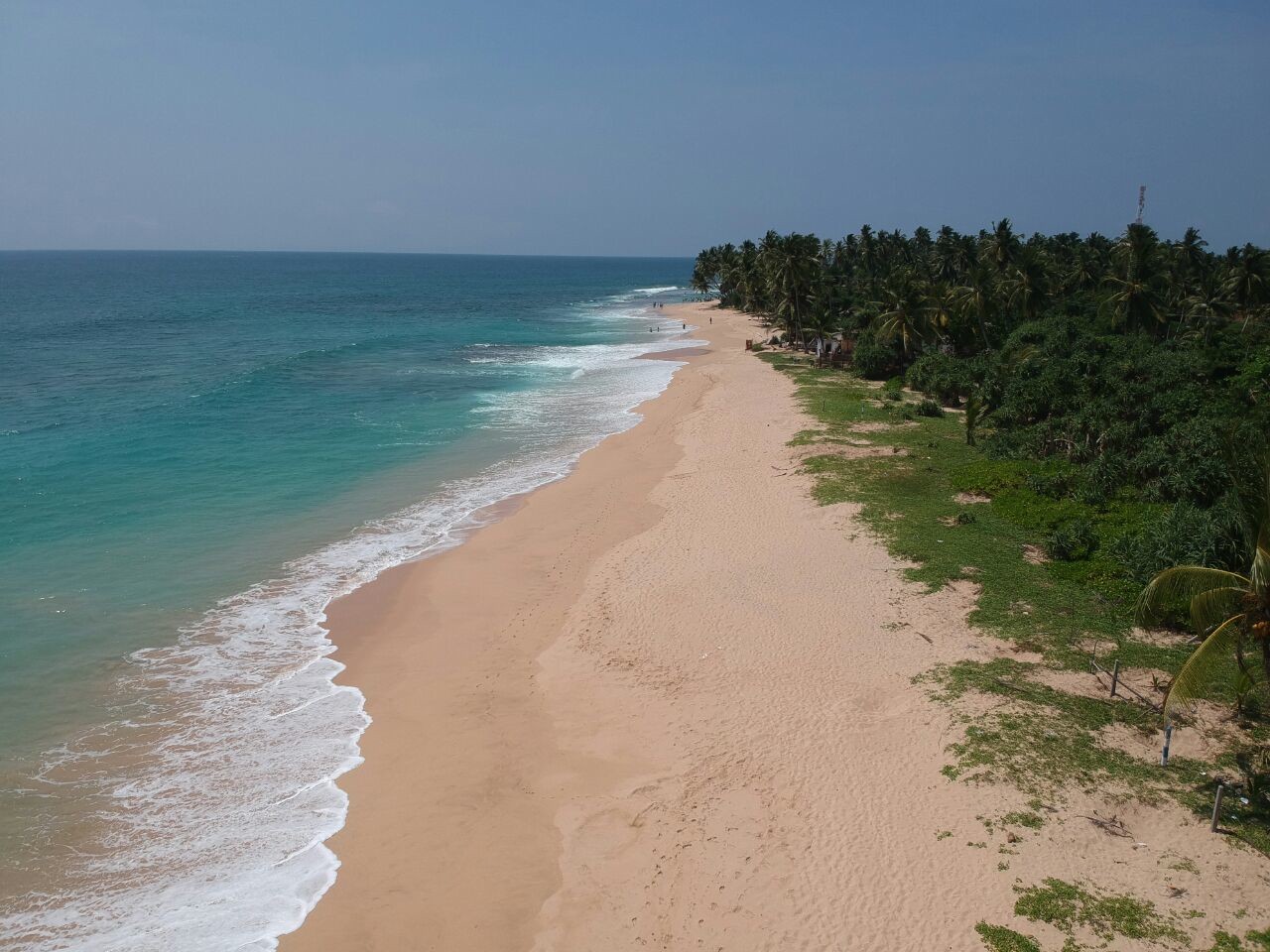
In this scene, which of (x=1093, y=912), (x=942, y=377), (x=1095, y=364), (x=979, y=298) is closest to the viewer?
(x=1093, y=912)

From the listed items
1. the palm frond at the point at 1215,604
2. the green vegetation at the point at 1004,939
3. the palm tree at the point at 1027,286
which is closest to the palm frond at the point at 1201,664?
the palm frond at the point at 1215,604

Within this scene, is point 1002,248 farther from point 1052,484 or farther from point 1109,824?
point 1109,824

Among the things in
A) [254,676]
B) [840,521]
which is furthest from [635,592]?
[254,676]

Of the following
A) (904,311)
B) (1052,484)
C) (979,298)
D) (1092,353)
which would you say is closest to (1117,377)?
(1092,353)

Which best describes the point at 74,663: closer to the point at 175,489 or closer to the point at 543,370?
the point at 175,489

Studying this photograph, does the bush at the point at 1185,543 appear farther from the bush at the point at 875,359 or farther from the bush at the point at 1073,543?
the bush at the point at 875,359
